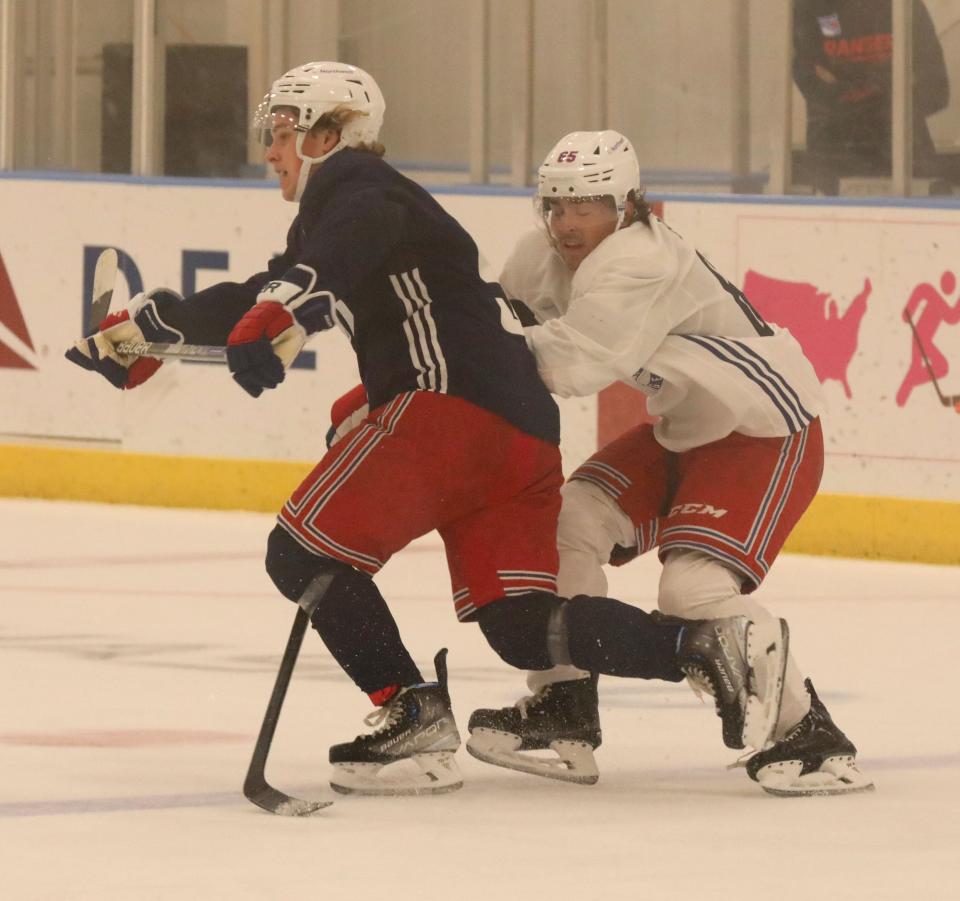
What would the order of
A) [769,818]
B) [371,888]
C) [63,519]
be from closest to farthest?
1. [371,888]
2. [769,818]
3. [63,519]

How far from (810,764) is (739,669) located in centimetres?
24

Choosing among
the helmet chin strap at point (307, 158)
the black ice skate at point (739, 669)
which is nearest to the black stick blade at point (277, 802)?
the black ice skate at point (739, 669)

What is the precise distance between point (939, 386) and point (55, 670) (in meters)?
2.78

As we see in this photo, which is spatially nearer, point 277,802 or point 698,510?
point 277,802

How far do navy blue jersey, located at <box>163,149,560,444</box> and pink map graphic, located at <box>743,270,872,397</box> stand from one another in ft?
10.0

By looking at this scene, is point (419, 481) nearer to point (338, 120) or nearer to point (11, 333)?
point (338, 120)

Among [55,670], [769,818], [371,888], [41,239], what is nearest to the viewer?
[371,888]

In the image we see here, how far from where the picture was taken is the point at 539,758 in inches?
151

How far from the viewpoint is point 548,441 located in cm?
373

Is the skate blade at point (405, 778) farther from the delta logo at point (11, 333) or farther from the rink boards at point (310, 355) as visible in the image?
the delta logo at point (11, 333)

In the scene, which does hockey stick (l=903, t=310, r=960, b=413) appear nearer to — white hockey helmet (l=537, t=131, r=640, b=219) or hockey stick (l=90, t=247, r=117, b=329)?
white hockey helmet (l=537, t=131, r=640, b=219)

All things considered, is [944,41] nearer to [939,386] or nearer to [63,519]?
[939,386]

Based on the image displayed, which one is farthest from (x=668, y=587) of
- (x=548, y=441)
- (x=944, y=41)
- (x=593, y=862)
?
(x=944, y=41)

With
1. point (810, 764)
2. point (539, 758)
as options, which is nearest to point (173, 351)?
point (539, 758)
